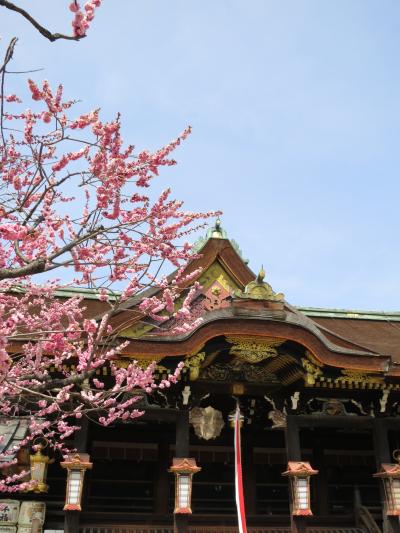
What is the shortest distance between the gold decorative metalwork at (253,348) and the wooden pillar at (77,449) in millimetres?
3061

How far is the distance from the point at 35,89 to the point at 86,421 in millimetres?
6330

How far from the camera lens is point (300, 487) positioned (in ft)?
31.8

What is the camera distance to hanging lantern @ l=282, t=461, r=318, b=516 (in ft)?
31.3

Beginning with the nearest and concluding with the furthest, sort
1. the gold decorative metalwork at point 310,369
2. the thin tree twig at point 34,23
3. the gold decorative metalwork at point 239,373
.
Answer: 1. the thin tree twig at point 34,23
2. the gold decorative metalwork at point 310,369
3. the gold decorative metalwork at point 239,373

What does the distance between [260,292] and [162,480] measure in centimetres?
477

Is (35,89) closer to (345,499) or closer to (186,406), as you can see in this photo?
(186,406)

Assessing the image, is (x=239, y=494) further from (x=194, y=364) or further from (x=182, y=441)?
(x=194, y=364)

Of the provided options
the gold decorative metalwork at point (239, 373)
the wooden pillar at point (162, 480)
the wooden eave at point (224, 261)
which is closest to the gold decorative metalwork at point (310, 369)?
the gold decorative metalwork at point (239, 373)

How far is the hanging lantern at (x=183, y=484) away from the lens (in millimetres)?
9203

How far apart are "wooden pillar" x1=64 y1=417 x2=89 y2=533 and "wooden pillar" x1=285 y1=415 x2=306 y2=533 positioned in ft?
12.7

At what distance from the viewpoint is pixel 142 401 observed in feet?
32.9

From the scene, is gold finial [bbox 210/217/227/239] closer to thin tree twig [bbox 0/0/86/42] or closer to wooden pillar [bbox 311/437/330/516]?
wooden pillar [bbox 311/437/330/516]

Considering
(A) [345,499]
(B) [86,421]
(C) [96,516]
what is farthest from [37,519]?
(A) [345,499]

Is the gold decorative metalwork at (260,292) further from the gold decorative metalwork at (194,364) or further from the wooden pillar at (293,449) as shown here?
the wooden pillar at (293,449)
